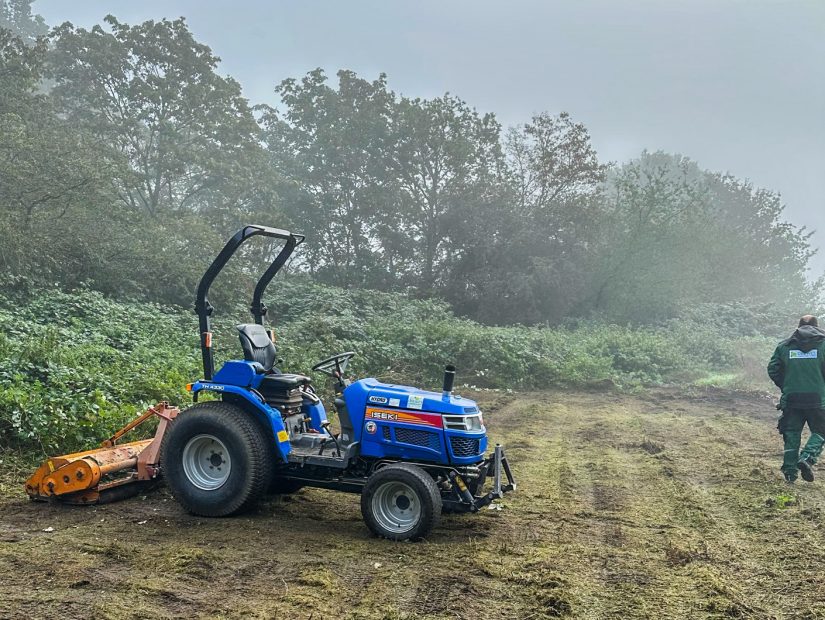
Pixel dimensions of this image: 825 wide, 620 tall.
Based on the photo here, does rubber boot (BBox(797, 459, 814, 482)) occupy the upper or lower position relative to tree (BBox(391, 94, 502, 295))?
lower

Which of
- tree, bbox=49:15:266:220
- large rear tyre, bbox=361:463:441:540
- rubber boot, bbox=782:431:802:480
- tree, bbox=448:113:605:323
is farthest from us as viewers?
tree, bbox=448:113:605:323

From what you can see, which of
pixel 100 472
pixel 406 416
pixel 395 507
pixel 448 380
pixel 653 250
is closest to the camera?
pixel 395 507

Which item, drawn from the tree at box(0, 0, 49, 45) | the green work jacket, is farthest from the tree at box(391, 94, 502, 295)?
the tree at box(0, 0, 49, 45)

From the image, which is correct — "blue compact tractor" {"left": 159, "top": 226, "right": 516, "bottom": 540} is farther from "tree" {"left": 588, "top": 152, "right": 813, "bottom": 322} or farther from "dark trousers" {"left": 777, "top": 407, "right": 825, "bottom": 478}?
"tree" {"left": 588, "top": 152, "right": 813, "bottom": 322}

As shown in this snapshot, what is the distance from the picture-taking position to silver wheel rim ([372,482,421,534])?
5.01m

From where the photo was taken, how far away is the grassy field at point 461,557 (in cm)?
384

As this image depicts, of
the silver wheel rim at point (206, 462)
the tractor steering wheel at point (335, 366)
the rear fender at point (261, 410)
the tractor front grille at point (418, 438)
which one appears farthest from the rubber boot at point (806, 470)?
the silver wheel rim at point (206, 462)

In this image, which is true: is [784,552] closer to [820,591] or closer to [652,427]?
[820,591]

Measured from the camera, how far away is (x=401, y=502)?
16.8 ft

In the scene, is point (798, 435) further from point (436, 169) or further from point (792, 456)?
point (436, 169)

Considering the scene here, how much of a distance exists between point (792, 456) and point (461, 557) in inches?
176

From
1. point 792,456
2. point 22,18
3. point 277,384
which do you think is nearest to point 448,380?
Answer: point 277,384

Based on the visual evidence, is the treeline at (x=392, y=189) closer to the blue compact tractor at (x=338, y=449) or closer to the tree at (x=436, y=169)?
the tree at (x=436, y=169)

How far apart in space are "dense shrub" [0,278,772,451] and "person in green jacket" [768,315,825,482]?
277 inches
